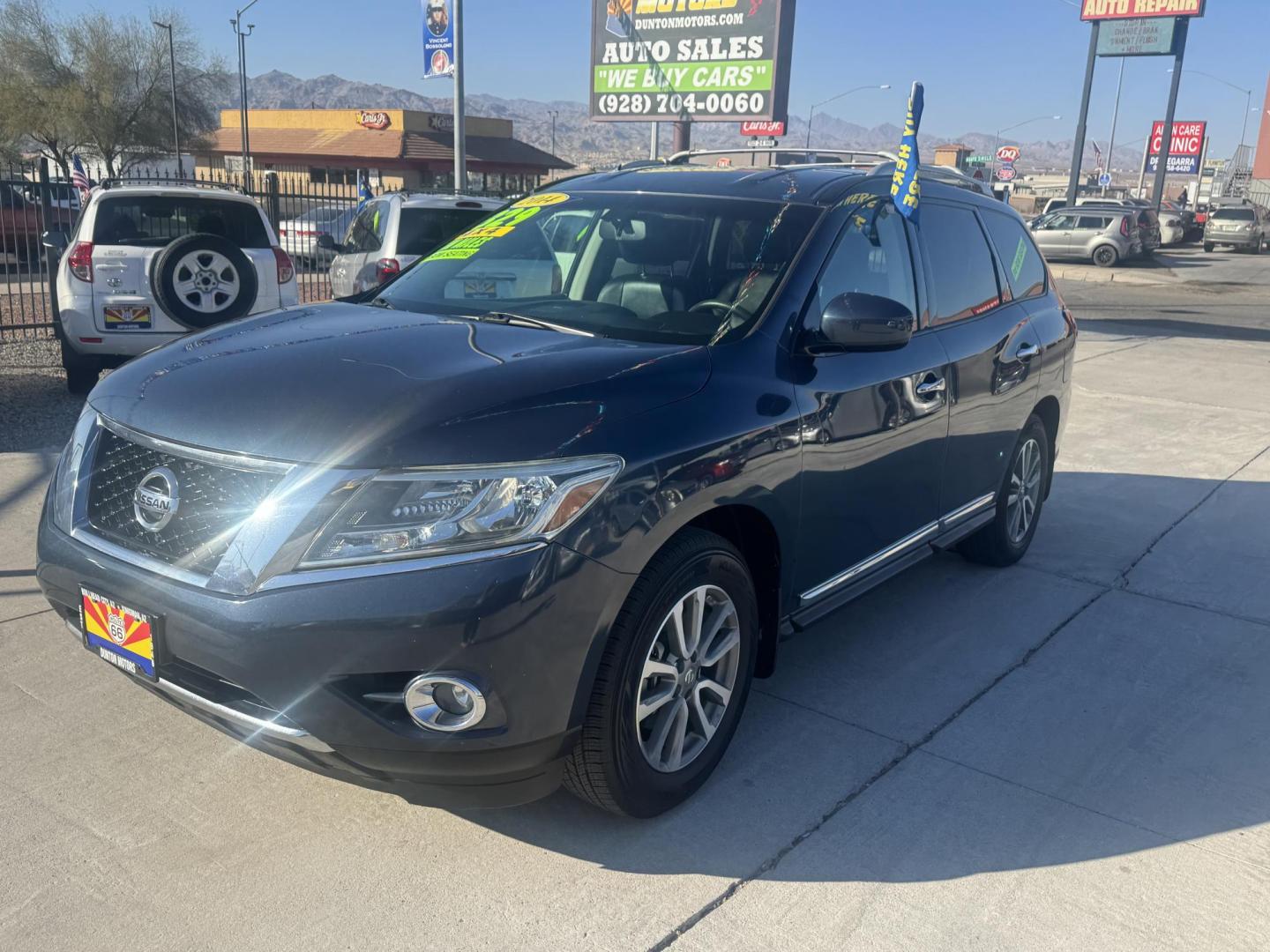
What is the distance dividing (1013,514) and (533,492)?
356cm

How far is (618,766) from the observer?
291cm

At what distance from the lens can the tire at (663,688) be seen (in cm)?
283

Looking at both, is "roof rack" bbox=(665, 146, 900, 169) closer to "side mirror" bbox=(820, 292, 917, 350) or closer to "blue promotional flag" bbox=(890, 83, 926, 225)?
"blue promotional flag" bbox=(890, 83, 926, 225)

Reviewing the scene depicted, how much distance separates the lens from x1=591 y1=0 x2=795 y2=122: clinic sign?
17.2 meters

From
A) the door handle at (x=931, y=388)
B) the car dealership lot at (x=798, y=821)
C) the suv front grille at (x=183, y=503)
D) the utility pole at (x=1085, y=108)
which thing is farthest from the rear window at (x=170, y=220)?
the utility pole at (x=1085, y=108)

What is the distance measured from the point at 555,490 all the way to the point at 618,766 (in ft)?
2.63

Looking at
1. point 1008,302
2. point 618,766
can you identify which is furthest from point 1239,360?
point 618,766

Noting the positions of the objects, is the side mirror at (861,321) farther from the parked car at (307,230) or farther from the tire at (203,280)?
the parked car at (307,230)

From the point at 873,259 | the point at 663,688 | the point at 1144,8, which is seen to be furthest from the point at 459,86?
the point at 1144,8

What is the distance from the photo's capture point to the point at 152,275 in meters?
7.61

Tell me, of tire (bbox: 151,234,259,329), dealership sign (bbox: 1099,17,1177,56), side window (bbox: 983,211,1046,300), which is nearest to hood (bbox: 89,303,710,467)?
side window (bbox: 983,211,1046,300)

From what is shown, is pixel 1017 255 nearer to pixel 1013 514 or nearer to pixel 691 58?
pixel 1013 514

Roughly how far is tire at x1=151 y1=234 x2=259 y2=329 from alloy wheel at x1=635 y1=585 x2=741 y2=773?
5.73 meters

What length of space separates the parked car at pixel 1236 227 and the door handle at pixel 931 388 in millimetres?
42105
